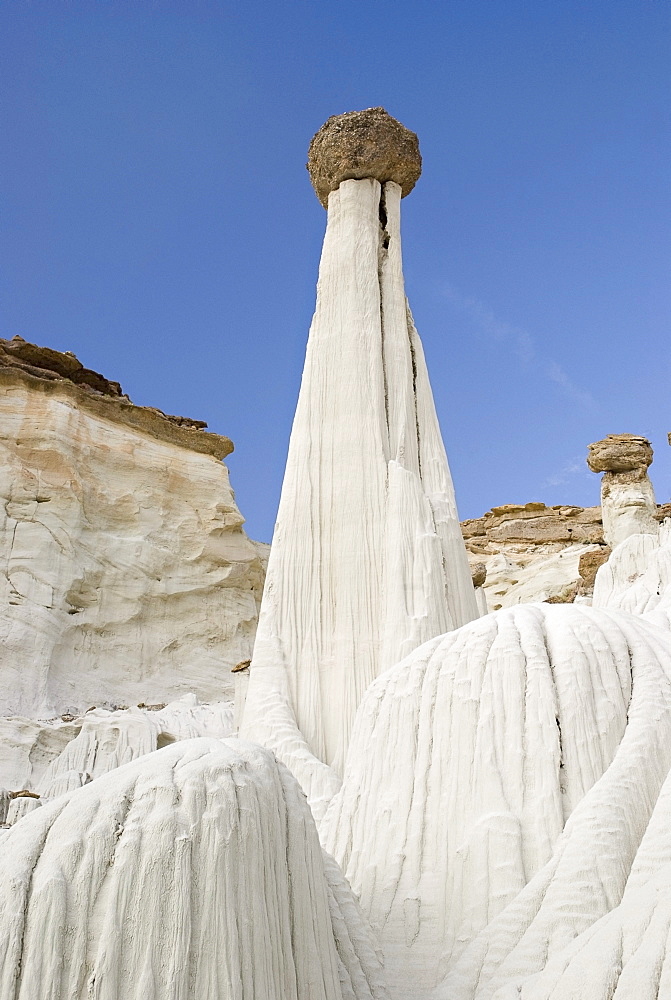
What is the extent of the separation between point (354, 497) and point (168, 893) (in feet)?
24.5

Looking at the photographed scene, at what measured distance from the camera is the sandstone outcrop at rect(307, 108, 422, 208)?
13.1 metres

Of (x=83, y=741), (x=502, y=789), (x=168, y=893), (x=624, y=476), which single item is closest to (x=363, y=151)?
(x=83, y=741)

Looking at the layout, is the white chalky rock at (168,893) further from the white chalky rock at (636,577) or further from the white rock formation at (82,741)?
the white rock formation at (82,741)

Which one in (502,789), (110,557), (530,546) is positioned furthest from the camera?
(530,546)

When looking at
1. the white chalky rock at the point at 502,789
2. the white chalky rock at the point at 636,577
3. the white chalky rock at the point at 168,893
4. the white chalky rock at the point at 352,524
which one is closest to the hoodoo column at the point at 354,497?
the white chalky rock at the point at 352,524

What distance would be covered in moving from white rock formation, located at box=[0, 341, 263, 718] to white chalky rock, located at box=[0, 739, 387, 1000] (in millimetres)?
10713

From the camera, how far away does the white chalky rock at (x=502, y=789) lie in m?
4.23

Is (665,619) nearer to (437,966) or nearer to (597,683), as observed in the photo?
(597,683)

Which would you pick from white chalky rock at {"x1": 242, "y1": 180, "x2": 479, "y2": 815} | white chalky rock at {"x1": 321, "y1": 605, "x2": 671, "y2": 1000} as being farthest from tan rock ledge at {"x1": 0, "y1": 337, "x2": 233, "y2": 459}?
white chalky rock at {"x1": 321, "y1": 605, "x2": 671, "y2": 1000}

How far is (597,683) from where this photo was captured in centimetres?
519

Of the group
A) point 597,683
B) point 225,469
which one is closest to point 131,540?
point 225,469

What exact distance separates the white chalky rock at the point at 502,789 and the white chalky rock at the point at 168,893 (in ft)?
2.57

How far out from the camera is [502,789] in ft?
16.2

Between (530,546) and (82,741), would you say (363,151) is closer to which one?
(82,741)
